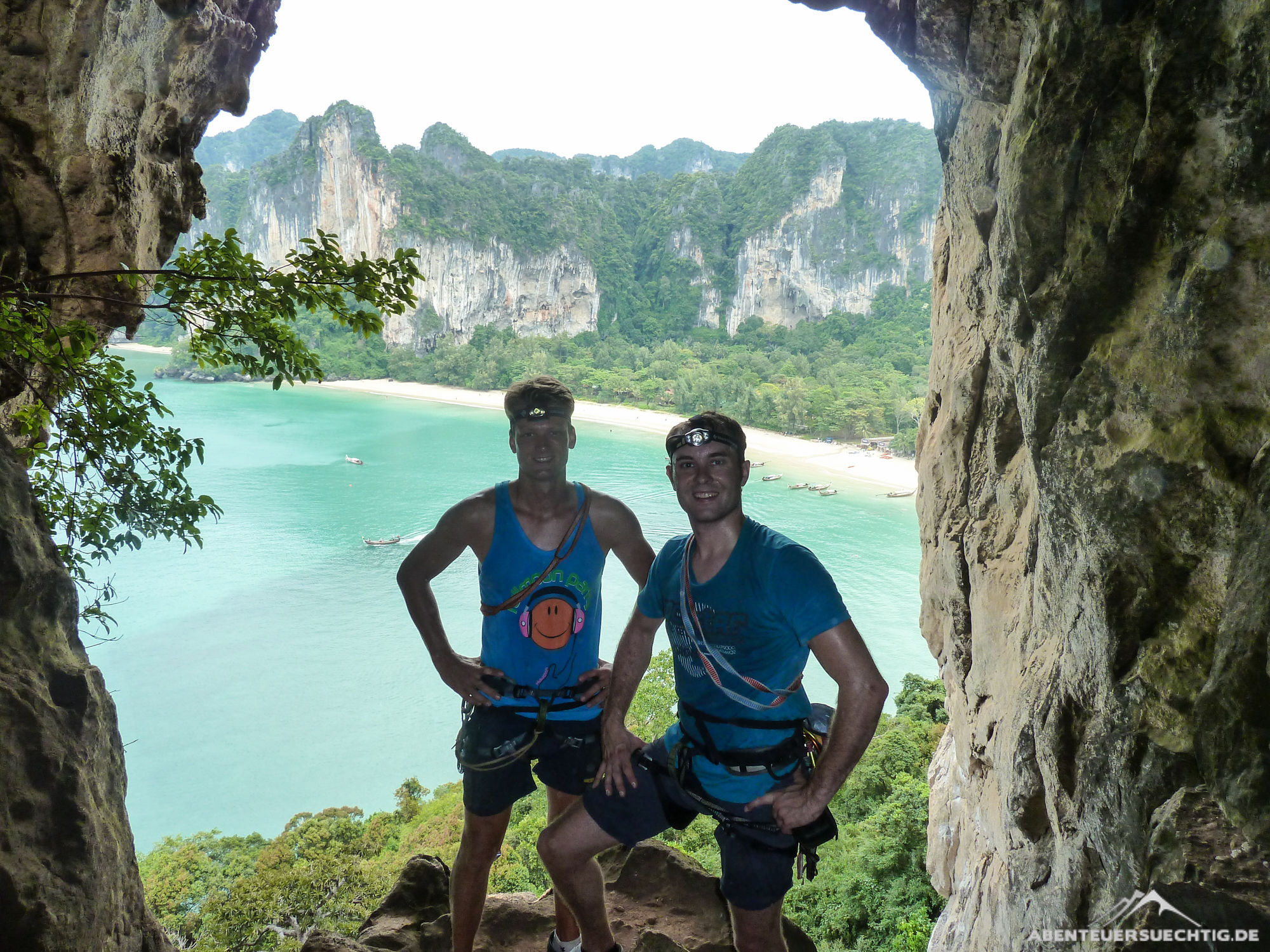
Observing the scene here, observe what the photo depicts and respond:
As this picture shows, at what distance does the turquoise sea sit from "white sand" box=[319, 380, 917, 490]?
53.5 inches

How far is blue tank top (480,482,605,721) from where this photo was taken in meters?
2.13

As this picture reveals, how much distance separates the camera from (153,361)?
63531 mm

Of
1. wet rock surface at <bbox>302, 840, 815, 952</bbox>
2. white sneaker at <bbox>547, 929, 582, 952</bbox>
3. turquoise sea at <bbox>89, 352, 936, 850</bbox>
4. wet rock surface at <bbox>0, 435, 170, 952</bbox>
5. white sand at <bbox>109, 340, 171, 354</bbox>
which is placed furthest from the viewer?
white sand at <bbox>109, 340, 171, 354</bbox>

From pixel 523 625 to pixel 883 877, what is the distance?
6.89 m

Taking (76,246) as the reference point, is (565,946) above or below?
below

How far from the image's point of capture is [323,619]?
63.5 ft

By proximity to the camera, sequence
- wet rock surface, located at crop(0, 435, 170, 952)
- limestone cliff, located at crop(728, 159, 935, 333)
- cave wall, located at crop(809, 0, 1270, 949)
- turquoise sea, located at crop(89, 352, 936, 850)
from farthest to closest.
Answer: limestone cliff, located at crop(728, 159, 935, 333) → turquoise sea, located at crop(89, 352, 936, 850) → wet rock surface, located at crop(0, 435, 170, 952) → cave wall, located at crop(809, 0, 1270, 949)

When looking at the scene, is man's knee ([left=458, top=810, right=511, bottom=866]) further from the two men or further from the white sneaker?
the white sneaker

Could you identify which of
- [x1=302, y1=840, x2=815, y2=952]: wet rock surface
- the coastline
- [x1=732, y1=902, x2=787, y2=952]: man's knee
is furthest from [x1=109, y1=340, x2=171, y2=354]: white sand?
[x1=732, y1=902, x2=787, y2=952]: man's knee

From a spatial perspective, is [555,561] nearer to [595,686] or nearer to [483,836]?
[595,686]

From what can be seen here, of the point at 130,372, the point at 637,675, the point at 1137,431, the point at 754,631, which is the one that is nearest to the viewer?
the point at 1137,431

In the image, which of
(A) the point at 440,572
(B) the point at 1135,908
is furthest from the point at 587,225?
(B) the point at 1135,908

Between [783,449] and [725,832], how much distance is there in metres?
35.5

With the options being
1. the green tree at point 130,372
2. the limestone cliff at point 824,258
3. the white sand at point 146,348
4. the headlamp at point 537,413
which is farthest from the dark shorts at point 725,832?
the white sand at point 146,348
